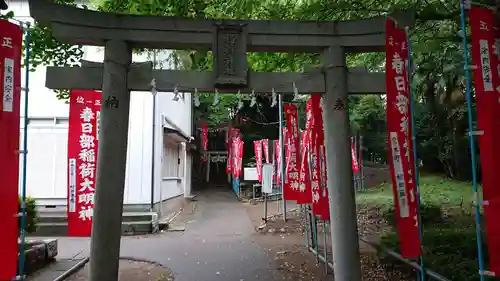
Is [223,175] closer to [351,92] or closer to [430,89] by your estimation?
[430,89]

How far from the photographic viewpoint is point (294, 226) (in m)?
15.0

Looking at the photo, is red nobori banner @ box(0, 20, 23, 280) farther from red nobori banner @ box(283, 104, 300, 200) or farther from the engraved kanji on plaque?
red nobori banner @ box(283, 104, 300, 200)

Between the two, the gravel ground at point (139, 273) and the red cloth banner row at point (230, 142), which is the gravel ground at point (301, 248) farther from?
the red cloth banner row at point (230, 142)

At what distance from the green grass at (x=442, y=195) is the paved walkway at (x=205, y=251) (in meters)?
6.99

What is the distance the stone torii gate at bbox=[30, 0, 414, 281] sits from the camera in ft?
19.1

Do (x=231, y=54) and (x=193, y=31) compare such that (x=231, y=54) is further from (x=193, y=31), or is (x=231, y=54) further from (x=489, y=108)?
(x=489, y=108)

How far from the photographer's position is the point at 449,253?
674 centimetres

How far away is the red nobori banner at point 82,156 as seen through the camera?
7.16 meters

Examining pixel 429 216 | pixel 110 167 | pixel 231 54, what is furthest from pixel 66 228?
pixel 429 216

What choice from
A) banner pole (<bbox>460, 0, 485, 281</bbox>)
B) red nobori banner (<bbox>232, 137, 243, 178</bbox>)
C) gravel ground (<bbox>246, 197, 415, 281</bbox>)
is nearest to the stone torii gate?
banner pole (<bbox>460, 0, 485, 281</bbox>)

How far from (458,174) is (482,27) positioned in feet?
67.2

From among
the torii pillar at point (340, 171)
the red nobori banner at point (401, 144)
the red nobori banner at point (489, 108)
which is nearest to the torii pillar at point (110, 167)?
the torii pillar at point (340, 171)

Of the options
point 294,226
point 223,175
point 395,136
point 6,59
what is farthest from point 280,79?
point 223,175

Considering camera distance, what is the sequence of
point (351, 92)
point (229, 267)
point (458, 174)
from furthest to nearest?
point (458, 174), point (229, 267), point (351, 92)
